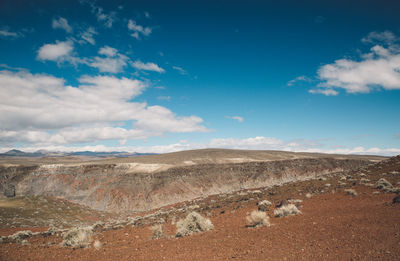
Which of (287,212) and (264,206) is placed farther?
(264,206)

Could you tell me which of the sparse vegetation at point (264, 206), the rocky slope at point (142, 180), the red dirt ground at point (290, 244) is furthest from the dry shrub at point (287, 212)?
the rocky slope at point (142, 180)

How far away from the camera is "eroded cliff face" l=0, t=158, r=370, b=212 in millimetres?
42500

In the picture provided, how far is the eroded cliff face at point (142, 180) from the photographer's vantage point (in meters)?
42.5

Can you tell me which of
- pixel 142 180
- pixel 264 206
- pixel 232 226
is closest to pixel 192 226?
pixel 232 226

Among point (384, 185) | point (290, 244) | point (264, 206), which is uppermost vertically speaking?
point (384, 185)

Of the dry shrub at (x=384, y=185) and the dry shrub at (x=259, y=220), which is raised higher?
the dry shrub at (x=384, y=185)

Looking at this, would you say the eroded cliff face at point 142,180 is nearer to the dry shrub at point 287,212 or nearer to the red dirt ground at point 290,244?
the dry shrub at point 287,212

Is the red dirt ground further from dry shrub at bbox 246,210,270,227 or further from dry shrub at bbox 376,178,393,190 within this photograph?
dry shrub at bbox 376,178,393,190

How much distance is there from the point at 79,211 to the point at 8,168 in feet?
116

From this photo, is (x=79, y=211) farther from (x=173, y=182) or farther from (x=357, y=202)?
(x=357, y=202)

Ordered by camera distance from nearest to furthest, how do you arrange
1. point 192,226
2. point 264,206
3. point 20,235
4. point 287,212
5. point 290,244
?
1. point 290,244
2. point 192,226
3. point 287,212
4. point 20,235
5. point 264,206

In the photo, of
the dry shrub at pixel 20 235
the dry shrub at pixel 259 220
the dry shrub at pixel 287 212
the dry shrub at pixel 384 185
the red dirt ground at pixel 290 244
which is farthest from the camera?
the dry shrub at pixel 384 185

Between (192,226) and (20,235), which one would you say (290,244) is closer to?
(192,226)

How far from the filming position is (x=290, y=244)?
25.1 ft
